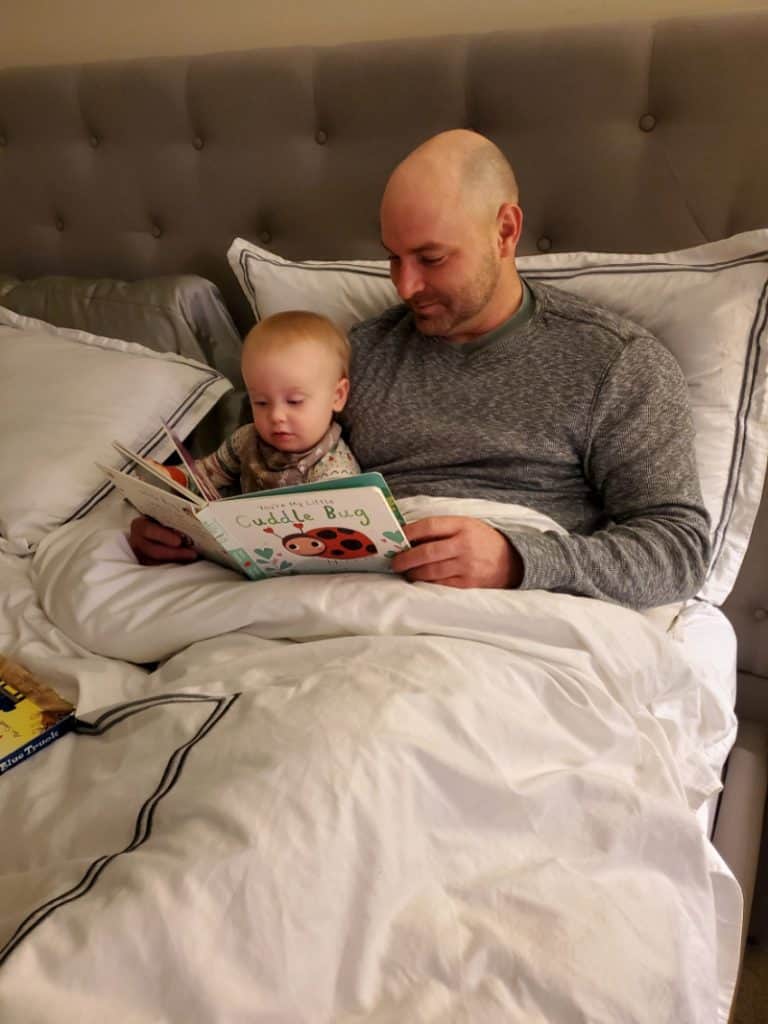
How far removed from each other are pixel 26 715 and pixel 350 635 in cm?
38

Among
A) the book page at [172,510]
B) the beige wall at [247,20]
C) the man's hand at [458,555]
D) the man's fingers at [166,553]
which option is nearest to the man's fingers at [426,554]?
the man's hand at [458,555]

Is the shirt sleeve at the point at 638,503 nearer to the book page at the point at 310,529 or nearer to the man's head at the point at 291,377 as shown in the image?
the book page at the point at 310,529

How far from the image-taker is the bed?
628 mm

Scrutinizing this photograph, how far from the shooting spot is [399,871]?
0.66m

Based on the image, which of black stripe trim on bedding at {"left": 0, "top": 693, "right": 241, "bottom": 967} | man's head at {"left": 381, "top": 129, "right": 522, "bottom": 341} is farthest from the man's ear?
black stripe trim on bedding at {"left": 0, "top": 693, "right": 241, "bottom": 967}

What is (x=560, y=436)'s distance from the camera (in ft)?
3.88

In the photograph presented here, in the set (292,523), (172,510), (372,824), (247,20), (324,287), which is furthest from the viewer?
(247,20)

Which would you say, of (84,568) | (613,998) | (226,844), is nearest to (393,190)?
(84,568)

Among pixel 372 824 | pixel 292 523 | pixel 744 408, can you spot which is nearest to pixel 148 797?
pixel 372 824

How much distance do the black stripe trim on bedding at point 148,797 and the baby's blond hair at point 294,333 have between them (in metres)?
0.54

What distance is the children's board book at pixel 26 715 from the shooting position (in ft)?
2.92

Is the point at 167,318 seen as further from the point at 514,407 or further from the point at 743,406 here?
the point at 743,406

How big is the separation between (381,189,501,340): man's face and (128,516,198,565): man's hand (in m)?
0.48

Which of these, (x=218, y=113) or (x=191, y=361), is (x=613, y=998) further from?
(x=218, y=113)
